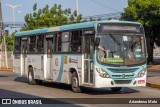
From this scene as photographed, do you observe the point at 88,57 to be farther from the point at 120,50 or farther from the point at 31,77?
the point at 31,77

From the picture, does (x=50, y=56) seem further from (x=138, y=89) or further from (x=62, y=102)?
(x=62, y=102)

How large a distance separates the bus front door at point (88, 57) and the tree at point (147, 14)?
1204 inches

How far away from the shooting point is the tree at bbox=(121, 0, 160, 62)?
4778 centimetres

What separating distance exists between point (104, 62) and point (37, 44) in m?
6.37

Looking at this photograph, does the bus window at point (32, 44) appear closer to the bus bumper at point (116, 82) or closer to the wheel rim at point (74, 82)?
the wheel rim at point (74, 82)

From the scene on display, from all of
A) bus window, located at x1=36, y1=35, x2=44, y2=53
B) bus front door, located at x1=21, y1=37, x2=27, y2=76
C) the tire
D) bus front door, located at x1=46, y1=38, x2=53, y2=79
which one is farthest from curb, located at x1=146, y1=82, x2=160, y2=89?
bus front door, located at x1=21, y1=37, x2=27, y2=76

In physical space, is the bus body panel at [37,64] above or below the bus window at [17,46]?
below

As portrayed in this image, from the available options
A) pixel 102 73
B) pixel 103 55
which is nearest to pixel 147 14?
pixel 103 55

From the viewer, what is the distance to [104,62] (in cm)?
1691

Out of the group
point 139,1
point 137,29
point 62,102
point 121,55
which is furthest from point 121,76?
point 139,1

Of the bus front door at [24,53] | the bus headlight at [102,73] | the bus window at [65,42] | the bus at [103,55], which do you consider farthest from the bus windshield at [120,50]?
the bus front door at [24,53]

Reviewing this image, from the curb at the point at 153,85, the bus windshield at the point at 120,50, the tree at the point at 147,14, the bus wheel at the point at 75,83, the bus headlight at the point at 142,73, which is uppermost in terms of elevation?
the tree at the point at 147,14

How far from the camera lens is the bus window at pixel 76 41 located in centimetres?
1819

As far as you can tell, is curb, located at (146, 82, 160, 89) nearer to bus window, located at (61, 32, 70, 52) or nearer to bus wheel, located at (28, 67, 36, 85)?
bus window, located at (61, 32, 70, 52)
